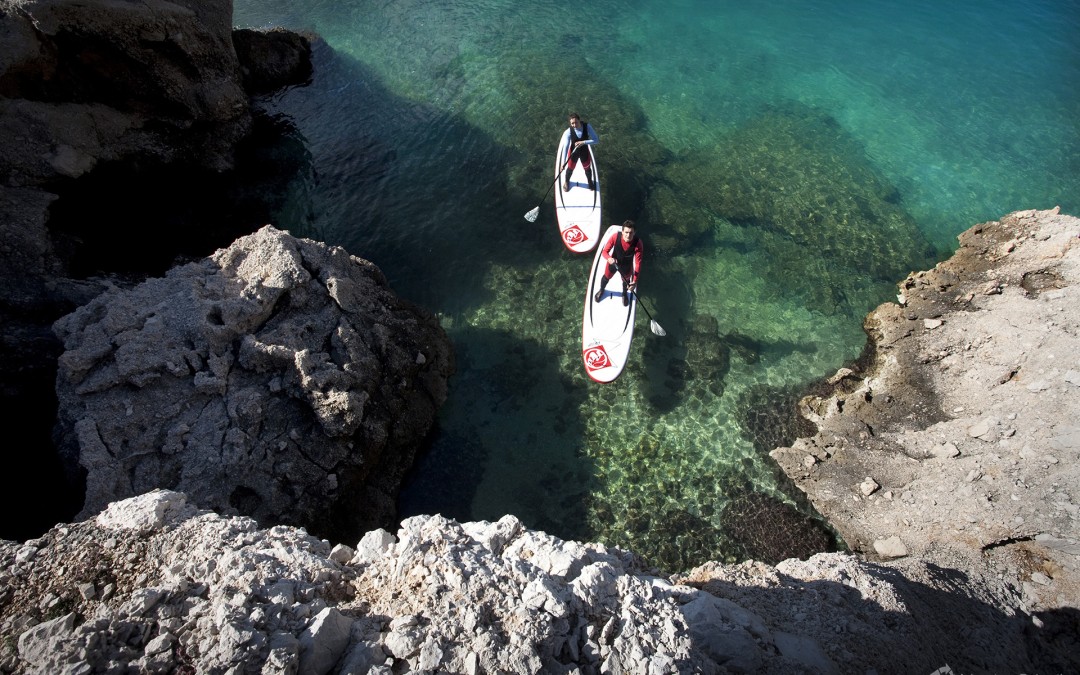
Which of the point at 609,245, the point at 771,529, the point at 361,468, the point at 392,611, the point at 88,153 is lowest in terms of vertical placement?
the point at 771,529

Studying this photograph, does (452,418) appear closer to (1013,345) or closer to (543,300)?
(543,300)

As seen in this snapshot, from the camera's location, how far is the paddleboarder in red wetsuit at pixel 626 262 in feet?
37.9

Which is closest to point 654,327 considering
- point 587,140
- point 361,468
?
point 587,140

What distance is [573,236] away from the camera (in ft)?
42.4

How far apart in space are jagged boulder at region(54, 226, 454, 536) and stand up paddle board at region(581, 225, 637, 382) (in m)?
3.62

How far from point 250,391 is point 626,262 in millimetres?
7740

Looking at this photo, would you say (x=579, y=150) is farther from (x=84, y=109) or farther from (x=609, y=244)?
(x=84, y=109)

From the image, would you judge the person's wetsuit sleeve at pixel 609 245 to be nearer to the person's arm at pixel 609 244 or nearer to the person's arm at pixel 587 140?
the person's arm at pixel 609 244

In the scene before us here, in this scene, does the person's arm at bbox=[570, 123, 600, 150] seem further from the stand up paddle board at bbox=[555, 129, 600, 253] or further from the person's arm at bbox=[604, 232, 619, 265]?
the person's arm at bbox=[604, 232, 619, 265]

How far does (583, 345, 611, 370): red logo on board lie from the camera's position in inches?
426

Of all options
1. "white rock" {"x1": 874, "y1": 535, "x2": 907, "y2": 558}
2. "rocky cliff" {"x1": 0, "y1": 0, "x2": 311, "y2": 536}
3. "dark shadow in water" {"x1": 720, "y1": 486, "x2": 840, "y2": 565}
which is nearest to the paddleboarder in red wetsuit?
"dark shadow in water" {"x1": 720, "y1": 486, "x2": 840, "y2": 565}

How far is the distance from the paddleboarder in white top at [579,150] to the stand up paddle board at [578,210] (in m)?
0.07

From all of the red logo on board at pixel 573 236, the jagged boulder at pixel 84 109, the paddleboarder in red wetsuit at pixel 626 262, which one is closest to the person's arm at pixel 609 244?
the paddleboarder in red wetsuit at pixel 626 262

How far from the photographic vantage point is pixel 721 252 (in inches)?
538
